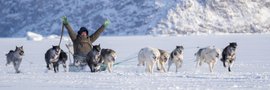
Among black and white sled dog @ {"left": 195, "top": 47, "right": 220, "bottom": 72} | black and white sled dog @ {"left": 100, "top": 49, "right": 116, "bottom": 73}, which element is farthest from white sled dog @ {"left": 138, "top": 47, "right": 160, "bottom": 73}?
black and white sled dog @ {"left": 195, "top": 47, "right": 220, "bottom": 72}

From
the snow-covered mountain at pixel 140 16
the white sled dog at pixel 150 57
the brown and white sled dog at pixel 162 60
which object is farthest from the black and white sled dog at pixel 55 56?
the snow-covered mountain at pixel 140 16

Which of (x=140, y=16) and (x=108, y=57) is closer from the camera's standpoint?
(x=108, y=57)

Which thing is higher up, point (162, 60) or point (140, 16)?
point (140, 16)

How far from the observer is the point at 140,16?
5103 inches

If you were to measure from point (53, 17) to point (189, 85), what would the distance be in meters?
122

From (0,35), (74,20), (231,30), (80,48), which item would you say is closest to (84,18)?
(74,20)

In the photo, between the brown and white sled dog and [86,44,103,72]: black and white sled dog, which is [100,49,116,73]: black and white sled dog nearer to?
[86,44,103,72]: black and white sled dog

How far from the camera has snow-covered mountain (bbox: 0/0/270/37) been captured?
406 feet

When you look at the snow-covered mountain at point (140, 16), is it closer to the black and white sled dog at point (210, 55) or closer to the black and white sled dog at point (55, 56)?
the black and white sled dog at point (210, 55)

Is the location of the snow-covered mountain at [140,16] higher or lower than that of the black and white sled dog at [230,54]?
higher

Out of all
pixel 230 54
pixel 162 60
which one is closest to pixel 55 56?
pixel 162 60

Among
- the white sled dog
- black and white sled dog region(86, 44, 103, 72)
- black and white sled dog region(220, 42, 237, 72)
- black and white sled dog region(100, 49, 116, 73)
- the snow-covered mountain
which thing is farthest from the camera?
the snow-covered mountain

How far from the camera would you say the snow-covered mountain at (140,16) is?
12369cm

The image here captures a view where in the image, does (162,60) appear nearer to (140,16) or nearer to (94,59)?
(94,59)
